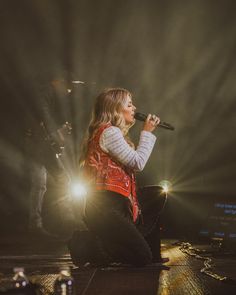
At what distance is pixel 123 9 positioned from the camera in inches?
191

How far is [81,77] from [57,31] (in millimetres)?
827

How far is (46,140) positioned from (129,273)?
8.11ft

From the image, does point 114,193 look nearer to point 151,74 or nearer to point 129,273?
point 129,273

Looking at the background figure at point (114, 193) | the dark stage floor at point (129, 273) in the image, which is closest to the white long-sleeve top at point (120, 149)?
the background figure at point (114, 193)

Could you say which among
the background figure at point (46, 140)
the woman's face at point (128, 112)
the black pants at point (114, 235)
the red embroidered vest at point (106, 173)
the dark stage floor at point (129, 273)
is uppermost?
the background figure at point (46, 140)

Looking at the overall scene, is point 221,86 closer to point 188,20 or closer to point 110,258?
point 188,20

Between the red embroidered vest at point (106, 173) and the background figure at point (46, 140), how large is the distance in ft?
6.36

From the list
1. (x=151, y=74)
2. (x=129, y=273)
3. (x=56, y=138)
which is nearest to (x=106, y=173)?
(x=129, y=273)

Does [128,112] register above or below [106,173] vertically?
above

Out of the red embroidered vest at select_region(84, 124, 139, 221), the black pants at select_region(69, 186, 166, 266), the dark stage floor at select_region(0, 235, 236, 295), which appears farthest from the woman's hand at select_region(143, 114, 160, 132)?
the dark stage floor at select_region(0, 235, 236, 295)

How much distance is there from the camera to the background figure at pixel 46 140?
456 centimetres

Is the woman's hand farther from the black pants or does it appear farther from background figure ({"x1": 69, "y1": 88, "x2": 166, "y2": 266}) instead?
the black pants

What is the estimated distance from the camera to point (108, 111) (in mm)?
2707

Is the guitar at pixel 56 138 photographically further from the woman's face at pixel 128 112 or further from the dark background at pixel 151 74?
the woman's face at pixel 128 112
